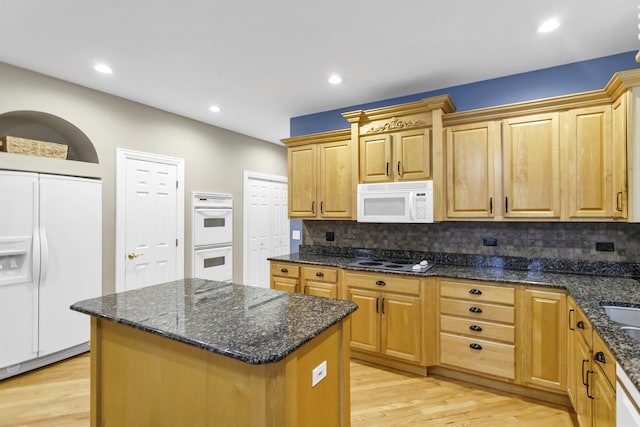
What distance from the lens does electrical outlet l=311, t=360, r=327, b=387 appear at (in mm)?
1323

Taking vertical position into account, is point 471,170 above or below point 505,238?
above

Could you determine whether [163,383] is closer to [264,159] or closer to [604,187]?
[604,187]

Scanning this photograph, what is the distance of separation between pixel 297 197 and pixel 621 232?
2.97 m

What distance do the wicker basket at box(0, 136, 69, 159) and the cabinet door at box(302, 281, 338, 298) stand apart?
2.73 metres

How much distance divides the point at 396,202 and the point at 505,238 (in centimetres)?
104

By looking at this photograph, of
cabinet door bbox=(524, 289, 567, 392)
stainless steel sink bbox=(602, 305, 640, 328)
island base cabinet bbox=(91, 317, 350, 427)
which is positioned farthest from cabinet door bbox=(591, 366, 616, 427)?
island base cabinet bbox=(91, 317, 350, 427)

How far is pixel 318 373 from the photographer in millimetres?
1358

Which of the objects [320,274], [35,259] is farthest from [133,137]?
[320,274]

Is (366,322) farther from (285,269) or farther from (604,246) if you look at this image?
(604,246)

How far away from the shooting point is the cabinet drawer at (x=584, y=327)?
1.66 metres

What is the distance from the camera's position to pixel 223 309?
1605 mm

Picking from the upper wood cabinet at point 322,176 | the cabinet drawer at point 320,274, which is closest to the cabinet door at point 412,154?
the upper wood cabinet at point 322,176

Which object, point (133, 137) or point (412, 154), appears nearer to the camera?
point (412, 154)

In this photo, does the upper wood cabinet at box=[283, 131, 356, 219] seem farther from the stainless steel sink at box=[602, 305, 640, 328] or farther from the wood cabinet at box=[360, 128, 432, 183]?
the stainless steel sink at box=[602, 305, 640, 328]
